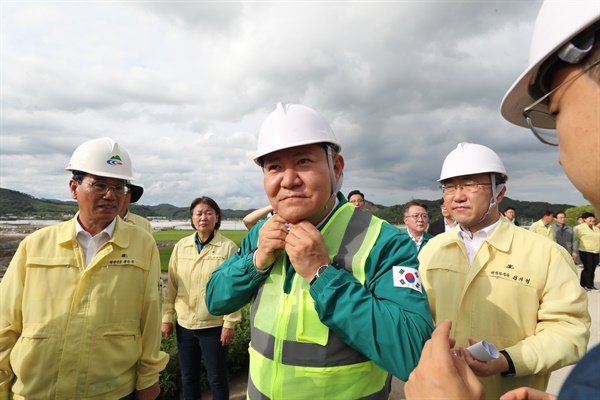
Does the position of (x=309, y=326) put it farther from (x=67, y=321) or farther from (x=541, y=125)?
(x=67, y=321)

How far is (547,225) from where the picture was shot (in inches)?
466

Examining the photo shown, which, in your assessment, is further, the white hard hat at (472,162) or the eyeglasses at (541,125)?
the white hard hat at (472,162)

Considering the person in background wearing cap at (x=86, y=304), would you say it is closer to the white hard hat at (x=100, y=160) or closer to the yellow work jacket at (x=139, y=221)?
the white hard hat at (x=100, y=160)

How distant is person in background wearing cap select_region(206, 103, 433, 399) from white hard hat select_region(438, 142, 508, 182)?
141cm

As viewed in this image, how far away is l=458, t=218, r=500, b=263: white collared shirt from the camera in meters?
2.77

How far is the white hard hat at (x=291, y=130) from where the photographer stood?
1.75 meters

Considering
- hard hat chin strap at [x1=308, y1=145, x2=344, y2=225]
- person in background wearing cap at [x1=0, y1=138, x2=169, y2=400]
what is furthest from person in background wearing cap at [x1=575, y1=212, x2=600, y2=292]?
person in background wearing cap at [x1=0, y1=138, x2=169, y2=400]

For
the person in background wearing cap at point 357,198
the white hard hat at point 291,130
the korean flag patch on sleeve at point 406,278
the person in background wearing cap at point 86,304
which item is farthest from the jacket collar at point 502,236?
the person in background wearing cap at point 357,198

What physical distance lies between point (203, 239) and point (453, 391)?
435 cm

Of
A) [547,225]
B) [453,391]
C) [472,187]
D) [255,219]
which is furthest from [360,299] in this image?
[547,225]

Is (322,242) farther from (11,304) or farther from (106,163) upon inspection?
(11,304)

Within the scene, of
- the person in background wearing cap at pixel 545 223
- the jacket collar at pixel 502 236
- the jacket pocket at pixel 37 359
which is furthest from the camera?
the person in background wearing cap at pixel 545 223

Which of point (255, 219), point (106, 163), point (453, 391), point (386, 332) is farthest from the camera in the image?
point (255, 219)

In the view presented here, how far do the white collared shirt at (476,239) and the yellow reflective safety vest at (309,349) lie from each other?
4.75ft
